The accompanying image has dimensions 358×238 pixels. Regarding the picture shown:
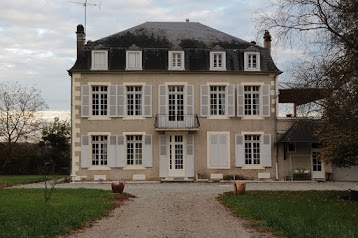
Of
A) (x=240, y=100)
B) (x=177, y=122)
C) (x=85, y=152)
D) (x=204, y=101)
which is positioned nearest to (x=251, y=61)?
(x=240, y=100)

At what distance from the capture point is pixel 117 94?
103 feet

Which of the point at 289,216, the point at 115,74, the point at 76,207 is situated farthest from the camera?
the point at 115,74

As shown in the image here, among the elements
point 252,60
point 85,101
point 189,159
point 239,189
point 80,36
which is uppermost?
point 80,36

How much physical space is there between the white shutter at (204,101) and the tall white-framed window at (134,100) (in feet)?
10.8

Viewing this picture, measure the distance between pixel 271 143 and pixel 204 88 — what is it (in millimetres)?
4733

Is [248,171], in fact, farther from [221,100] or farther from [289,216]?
[289,216]

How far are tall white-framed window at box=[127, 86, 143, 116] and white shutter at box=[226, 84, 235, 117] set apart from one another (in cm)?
474

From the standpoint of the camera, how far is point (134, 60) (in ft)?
103

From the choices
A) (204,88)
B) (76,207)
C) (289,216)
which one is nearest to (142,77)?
(204,88)

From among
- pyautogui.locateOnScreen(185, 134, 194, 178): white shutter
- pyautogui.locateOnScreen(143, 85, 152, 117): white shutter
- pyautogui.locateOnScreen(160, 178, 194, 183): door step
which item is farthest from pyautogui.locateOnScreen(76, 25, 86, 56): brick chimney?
pyautogui.locateOnScreen(160, 178, 194, 183): door step

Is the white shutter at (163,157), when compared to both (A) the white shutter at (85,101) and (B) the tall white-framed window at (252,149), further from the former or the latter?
(B) the tall white-framed window at (252,149)

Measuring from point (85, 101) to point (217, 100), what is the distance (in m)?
7.15

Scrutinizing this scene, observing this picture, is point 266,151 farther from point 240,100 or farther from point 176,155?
point 176,155

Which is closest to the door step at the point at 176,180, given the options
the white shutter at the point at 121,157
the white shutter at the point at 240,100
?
the white shutter at the point at 121,157
